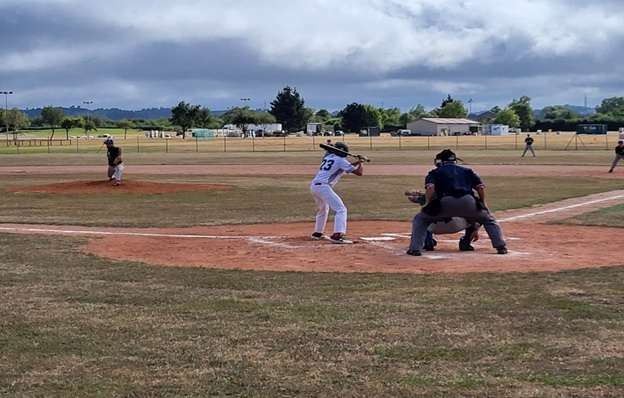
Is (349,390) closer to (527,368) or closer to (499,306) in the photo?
(527,368)

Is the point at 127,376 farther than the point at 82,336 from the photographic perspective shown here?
No

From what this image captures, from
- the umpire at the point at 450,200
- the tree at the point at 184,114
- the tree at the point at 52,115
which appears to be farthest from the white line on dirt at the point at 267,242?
the tree at the point at 52,115

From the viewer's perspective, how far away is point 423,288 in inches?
376

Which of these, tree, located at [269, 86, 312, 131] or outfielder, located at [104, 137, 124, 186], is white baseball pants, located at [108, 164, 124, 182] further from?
tree, located at [269, 86, 312, 131]

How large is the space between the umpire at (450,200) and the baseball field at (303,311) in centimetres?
43

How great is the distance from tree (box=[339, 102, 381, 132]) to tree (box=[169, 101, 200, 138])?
31.2m

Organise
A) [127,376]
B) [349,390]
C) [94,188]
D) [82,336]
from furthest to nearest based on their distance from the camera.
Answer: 1. [94,188]
2. [82,336]
3. [127,376]
4. [349,390]

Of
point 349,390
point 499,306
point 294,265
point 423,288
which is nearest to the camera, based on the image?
point 349,390

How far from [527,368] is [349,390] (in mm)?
1374

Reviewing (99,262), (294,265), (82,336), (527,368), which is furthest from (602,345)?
(99,262)

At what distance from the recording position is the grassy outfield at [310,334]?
18.9 ft

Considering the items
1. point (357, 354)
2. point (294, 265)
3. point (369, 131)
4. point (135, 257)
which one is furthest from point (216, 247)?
point (369, 131)

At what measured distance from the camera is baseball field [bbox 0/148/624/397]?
587 centimetres

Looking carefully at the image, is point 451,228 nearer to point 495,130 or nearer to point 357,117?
point 495,130
